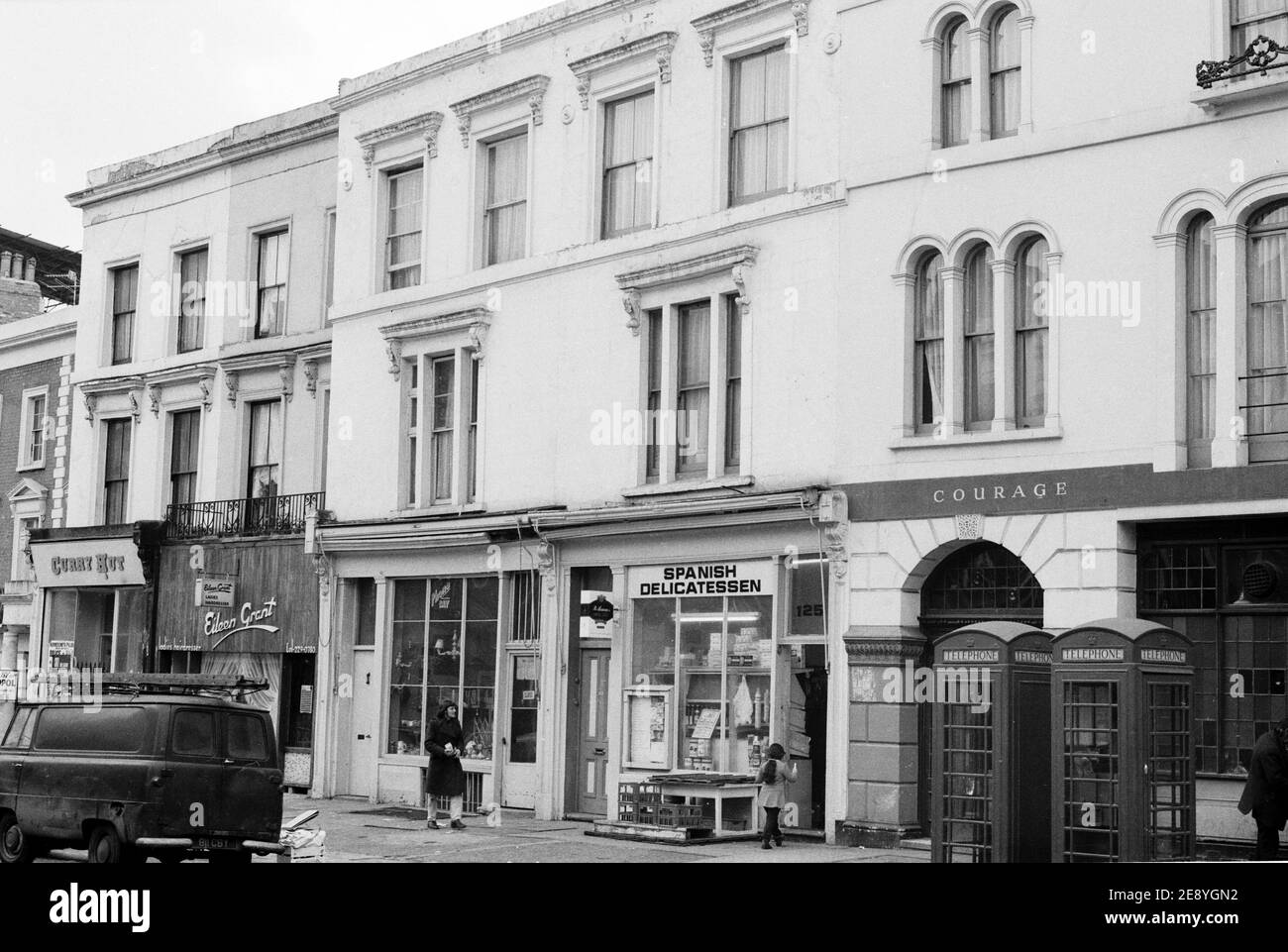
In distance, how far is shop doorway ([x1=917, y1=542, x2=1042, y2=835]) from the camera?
21.0 metres

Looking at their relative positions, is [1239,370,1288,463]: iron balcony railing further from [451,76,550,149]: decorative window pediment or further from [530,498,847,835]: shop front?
[451,76,550,149]: decorative window pediment

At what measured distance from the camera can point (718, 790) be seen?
22.6 m

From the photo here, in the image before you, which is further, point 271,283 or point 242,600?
point 271,283

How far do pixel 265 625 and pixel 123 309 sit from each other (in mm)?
8884

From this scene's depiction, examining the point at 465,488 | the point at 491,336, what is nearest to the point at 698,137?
the point at 491,336

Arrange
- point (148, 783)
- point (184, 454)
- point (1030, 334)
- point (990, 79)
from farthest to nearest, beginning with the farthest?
point (184, 454) < point (990, 79) < point (1030, 334) < point (148, 783)

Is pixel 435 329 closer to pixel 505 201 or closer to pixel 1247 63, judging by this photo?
pixel 505 201

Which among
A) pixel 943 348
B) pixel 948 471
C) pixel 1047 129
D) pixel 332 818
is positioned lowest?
pixel 332 818

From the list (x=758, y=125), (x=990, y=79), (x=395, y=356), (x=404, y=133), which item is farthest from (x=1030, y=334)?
(x=404, y=133)

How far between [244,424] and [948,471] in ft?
55.0

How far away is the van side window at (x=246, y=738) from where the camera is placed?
18.9 m

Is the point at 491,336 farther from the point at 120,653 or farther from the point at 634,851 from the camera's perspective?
the point at 120,653

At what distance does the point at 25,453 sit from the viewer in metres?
39.6

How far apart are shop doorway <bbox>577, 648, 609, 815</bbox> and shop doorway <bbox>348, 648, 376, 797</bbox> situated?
4.99 m
